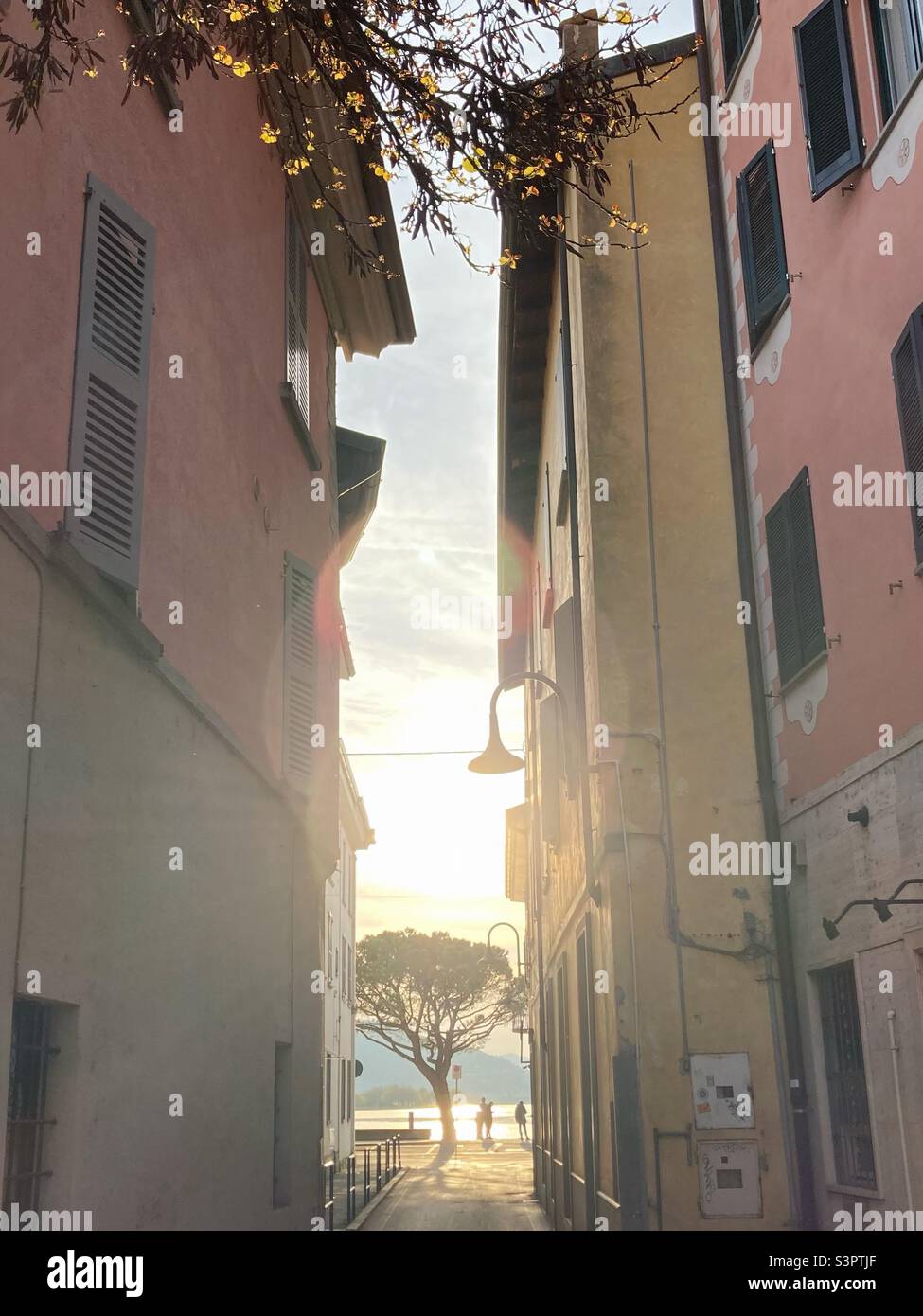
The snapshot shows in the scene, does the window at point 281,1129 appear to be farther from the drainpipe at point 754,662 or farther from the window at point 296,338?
the window at point 296,338

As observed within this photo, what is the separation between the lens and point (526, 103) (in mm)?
5289

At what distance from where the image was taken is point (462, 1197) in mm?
24375

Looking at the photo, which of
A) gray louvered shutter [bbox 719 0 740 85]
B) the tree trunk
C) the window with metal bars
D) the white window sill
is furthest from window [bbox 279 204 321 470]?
the tree trunk

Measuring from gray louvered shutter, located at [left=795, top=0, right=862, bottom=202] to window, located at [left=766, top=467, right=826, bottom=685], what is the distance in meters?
2.15

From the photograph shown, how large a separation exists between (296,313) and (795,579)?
522 centimetres

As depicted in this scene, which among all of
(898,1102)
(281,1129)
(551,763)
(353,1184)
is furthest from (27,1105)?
(353,1184)

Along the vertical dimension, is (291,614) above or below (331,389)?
below

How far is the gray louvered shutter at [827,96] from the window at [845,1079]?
5.36 meters

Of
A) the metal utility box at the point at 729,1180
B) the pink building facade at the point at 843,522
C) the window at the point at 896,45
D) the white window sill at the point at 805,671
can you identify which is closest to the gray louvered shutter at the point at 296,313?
the pink building facade at the point at 843,522

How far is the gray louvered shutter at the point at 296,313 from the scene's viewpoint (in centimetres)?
1167
